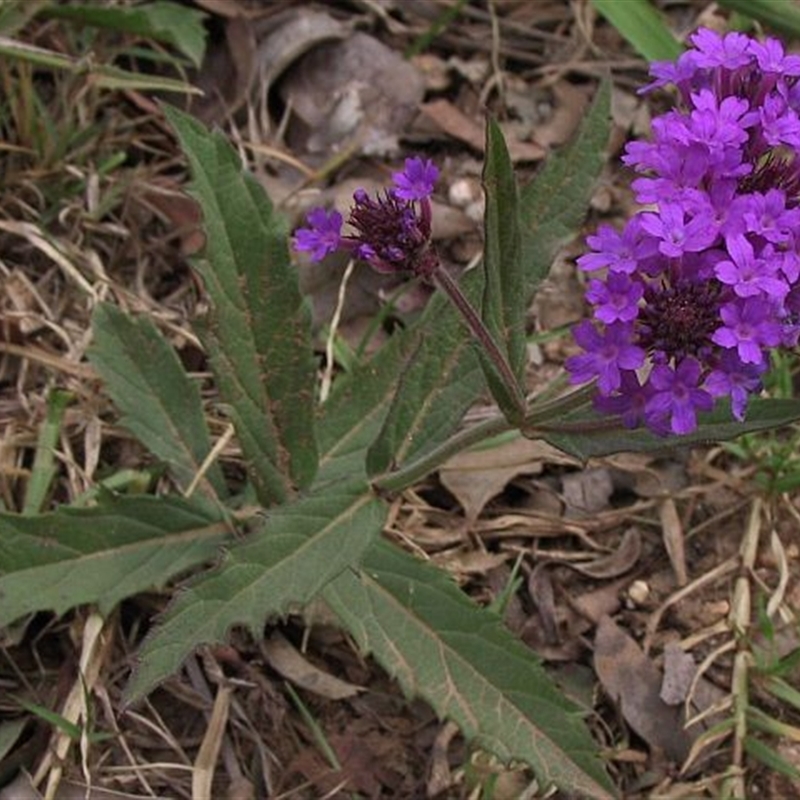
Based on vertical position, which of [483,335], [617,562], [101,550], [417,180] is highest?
[417,180]

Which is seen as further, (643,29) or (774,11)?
(643,29)

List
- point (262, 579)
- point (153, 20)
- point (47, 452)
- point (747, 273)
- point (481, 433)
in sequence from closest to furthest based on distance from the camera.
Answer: point (747, 273) → point (262, 579) → point (481, 433) → point (47, 452) → point (153, 20)

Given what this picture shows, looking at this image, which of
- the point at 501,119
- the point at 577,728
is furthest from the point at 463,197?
the point at 577,728

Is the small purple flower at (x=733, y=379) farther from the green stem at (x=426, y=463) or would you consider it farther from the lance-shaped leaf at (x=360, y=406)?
the lance-shaped leaf at (x=360, y=406)

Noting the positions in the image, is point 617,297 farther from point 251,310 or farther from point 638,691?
point 638,691

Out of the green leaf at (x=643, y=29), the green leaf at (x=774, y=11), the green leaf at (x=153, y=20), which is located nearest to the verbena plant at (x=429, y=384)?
the green leaf at (x=774, y=11)

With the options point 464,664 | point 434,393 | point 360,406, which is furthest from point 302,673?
point 434,393
